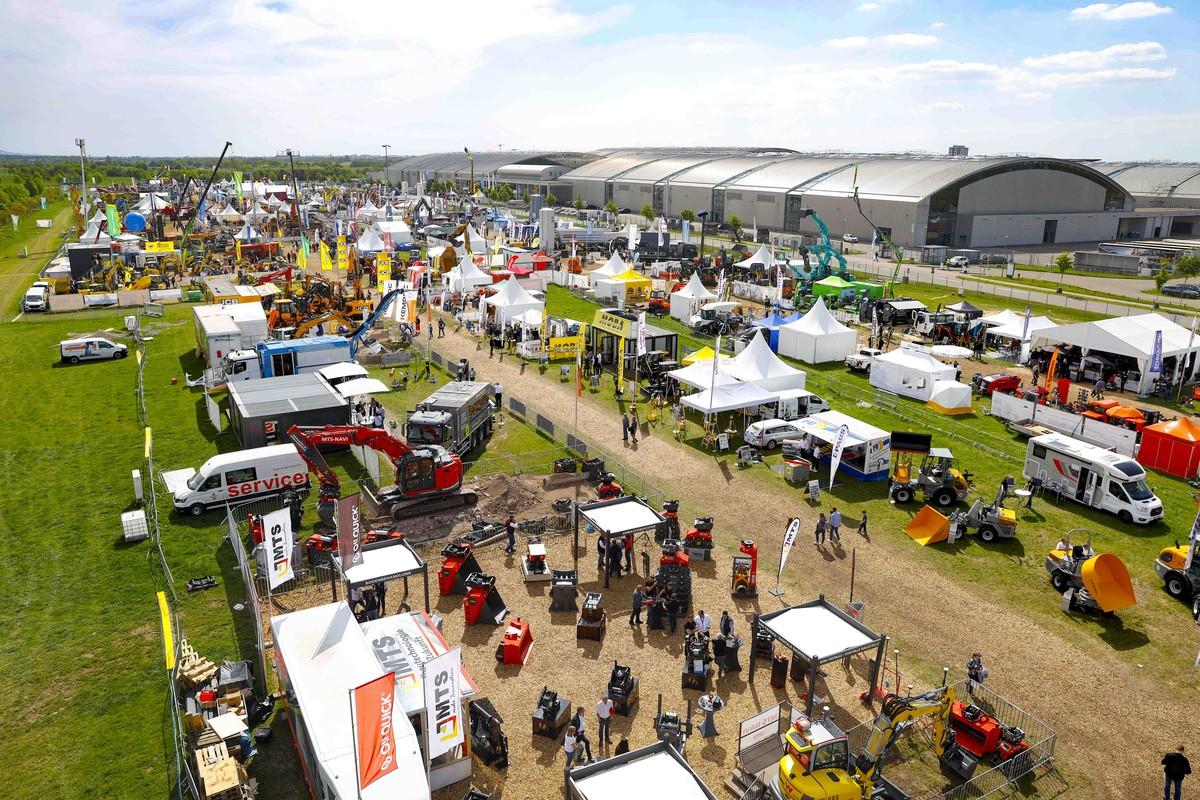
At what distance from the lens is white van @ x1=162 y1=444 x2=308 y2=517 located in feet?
68.3

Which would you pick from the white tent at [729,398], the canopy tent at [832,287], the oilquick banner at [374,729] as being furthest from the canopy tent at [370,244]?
the oilquick banner at [374,729]

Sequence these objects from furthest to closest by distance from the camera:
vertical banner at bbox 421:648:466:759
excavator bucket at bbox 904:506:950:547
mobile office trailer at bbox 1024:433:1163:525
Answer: mobile office trailer at bbox 1024:433:1163:525 < excavator bucket at bbox 904:506:950:547 < vertical banner at bbox 421:648:466:759

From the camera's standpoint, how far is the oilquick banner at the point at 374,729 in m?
8.95

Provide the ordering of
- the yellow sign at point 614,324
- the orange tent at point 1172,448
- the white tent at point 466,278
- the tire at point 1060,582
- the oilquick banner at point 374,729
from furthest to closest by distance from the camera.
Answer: the white tent at point 466,278, the yellow sign at point 614,324, the orange tent at point 1172,448, the tire at point 1060,582, the oilquick banner at point 374,729

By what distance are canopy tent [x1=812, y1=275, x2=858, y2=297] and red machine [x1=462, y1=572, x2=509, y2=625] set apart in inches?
1491

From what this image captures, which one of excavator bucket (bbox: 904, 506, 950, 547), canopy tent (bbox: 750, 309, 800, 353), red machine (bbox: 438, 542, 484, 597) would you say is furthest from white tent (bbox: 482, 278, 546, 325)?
excavator bucket (bbox: 904, 506, 950, 547)

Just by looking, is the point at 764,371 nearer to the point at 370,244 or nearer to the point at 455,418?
the point at 455,418

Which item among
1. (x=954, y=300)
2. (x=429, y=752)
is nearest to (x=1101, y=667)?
(x=429, y=752)

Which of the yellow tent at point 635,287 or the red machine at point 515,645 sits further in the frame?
the yellow tent at point 635,287

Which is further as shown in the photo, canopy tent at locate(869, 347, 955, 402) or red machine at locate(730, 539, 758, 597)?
canopy tent at locate(869, 347, 955, 402)

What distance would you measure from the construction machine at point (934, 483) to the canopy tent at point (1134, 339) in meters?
14.5

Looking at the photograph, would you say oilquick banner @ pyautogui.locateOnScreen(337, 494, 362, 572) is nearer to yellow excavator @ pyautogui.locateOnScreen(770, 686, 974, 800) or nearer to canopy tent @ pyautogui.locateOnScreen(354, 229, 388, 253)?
yellow excavator @ pyautogui.locateOnScreen(770, 686, 974, 800)

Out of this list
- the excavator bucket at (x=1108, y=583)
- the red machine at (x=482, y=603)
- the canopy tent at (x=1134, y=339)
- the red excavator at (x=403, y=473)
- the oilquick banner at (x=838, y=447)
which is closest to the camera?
the red machine at (x=482, y=603)

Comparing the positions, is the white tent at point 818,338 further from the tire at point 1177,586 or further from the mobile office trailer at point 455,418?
the tire at point 1177,586
